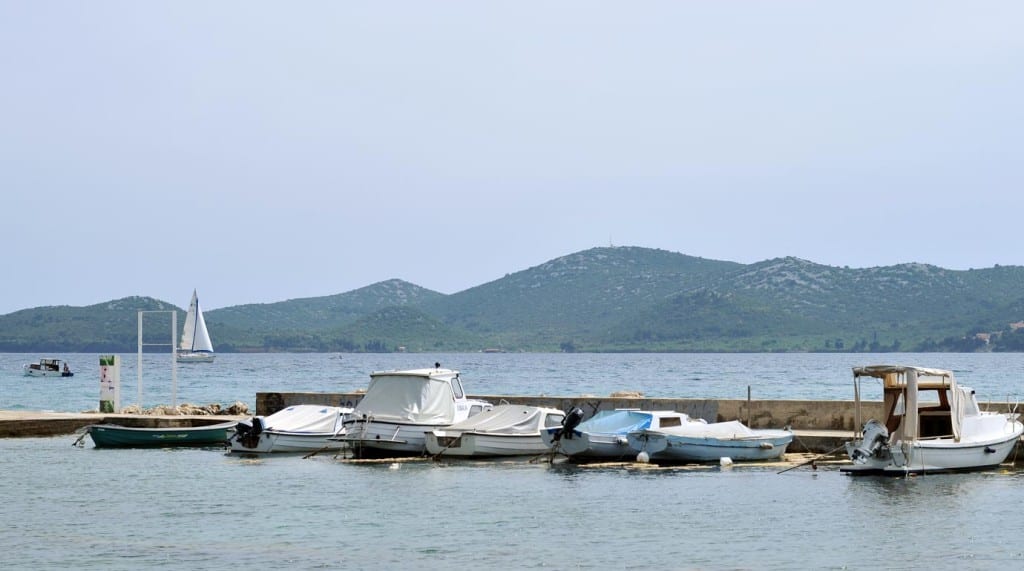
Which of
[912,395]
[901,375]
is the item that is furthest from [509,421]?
[912,395]

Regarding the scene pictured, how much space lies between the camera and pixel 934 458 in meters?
30.0

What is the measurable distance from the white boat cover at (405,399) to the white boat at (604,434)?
3.39 meters

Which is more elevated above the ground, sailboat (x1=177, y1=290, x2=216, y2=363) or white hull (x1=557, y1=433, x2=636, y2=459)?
sailboat (x1=177, y1=290, x2=216, y2=363)

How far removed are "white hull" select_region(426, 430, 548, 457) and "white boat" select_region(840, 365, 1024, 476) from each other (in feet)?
28.8

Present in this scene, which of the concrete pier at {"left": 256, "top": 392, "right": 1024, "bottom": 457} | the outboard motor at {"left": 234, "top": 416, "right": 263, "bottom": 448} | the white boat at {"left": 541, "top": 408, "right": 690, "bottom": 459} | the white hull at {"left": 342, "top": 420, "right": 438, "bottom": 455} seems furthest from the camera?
the outboard motor at {"left": 234, "top": 416, "right": 263, "bottom": 448}

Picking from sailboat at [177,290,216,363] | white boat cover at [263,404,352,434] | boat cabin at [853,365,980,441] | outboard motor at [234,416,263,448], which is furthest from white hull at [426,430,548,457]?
sailboat at [177,290,216,363]

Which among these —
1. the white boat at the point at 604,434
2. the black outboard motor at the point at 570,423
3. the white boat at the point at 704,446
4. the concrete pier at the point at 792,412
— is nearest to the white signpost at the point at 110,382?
the concrete pier at the point at 792,412

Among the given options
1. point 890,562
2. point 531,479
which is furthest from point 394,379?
point 890,562

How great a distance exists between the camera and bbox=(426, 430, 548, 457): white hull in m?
35.0

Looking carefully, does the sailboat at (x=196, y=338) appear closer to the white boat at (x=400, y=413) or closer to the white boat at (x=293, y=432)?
the white boat at (x=293, y=432)

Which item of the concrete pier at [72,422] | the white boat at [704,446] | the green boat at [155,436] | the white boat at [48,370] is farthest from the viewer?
the white boat at [48,370]

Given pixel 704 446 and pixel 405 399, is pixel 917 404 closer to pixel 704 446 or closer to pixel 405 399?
pixel 704 446

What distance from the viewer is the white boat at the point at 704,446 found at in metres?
32.9

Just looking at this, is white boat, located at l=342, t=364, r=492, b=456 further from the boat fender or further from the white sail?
the white sail
